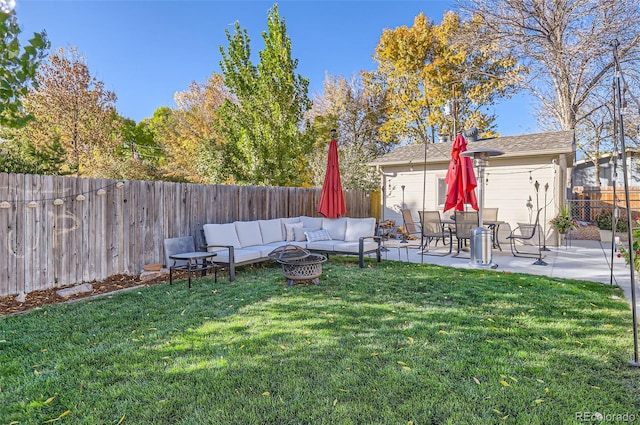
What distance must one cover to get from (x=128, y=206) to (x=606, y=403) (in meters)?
6.54

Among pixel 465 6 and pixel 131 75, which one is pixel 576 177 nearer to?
pixel 465 6

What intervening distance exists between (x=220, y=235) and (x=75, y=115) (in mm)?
11291

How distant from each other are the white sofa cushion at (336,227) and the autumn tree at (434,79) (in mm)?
12025

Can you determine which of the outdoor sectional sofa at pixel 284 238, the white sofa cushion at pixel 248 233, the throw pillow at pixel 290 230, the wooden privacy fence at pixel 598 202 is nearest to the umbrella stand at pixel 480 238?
the outdoor sectional sofa at pixel 284 238

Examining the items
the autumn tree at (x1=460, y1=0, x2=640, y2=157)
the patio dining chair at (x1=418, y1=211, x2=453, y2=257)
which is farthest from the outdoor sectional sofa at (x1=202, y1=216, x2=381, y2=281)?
the autumn tree at (x1=460, y1=0, x2=640, y2=157)

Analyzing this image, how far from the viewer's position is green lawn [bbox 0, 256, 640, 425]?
89.7 inches

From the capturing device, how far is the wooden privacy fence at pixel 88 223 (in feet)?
15.8

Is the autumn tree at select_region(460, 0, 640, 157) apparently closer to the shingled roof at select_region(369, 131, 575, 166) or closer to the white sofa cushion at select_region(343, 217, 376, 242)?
the shingled roof at select_region(369, 131, 575, 166)

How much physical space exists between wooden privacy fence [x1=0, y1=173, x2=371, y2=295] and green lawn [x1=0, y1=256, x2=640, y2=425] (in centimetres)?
102

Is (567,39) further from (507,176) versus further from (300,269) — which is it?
(300,269)

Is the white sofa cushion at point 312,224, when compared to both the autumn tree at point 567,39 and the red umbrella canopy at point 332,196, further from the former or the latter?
the autumn tree at point 567,39

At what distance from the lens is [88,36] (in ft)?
40.2

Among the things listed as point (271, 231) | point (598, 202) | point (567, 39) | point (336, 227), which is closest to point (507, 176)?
point (336, 227)

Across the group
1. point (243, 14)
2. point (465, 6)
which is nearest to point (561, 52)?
point (465, 6)
